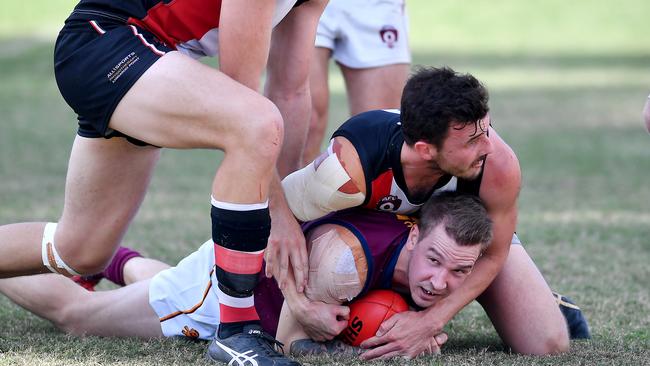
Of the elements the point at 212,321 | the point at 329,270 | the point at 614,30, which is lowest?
the point at 614,30

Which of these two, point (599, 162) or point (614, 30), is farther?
point (614, 30)

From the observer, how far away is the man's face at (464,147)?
373 centimetres

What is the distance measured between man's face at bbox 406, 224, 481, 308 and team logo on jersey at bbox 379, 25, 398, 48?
278cm

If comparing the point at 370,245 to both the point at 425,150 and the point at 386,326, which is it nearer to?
the point at 386,326

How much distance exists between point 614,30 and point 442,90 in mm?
24058

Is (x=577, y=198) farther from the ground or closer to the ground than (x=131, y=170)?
closer to the ground

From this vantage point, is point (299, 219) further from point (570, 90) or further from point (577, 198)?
point (570, 90)

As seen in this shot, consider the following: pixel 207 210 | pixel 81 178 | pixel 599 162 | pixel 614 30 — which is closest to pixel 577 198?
pixel 599 162

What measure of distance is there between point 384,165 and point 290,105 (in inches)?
26.6

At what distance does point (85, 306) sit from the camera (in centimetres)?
448

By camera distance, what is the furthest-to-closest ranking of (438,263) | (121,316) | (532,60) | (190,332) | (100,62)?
(532,60)
(121,316)
(190,332)
(438,263)
(100,62)

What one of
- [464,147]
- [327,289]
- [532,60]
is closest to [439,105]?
[464,147]

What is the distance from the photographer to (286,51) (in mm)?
4312

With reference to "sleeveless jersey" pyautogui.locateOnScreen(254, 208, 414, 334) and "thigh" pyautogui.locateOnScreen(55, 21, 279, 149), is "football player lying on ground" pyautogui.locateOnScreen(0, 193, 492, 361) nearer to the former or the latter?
"sleeveless jersey" pyautogui.locateOnScreen(254, 208, 414, 334)
